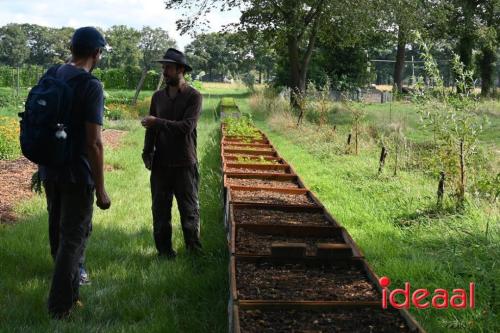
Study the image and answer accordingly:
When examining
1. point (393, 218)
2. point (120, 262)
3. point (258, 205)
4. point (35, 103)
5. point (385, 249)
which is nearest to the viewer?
point (35, 103)

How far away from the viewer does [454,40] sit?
42.0 m

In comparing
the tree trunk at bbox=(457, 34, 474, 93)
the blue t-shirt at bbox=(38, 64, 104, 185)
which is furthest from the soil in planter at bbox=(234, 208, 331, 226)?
the tree trunk at bbox=(457, 34, 474, 93)

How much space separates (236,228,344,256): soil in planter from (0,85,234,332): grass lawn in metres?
0.28

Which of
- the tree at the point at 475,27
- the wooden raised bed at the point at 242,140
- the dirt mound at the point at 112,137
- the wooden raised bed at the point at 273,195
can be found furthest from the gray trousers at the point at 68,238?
the tree at the point at 475,27

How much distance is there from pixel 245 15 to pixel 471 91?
66.8 feet

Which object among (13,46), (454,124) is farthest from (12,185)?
(13,46)

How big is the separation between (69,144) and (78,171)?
204 millimetres

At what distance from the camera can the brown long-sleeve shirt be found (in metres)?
5.08

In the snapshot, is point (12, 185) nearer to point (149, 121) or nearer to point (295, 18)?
point (149, 121)

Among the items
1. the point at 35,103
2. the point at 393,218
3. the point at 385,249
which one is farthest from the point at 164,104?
the point at 393,218

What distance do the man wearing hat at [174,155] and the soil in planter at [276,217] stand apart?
1.69 feet

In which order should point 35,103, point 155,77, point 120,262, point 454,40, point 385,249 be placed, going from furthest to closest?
point 155,77 < point 454,40 < point 385,249 < point 120,262 < point 35,103

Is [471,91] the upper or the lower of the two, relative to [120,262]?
upper

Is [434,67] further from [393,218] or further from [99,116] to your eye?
[99,116]
